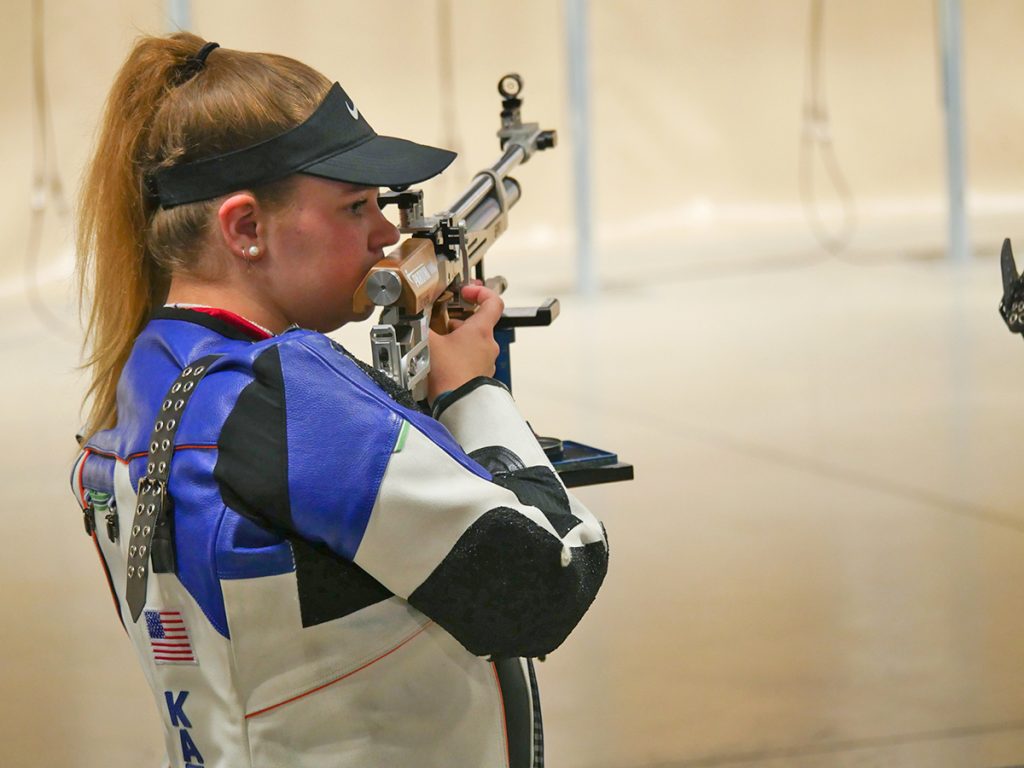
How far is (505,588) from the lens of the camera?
0.99 meters

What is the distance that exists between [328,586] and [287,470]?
10 centimetres

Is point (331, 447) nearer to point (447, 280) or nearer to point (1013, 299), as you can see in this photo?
point (447, 280)

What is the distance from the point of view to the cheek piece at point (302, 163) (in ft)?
3.44

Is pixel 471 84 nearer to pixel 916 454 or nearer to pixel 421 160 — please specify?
pixel 916 454

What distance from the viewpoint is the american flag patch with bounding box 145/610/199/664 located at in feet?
3.36

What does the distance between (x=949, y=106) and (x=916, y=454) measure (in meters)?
3.73

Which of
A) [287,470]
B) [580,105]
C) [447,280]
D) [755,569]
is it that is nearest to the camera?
[287,470]

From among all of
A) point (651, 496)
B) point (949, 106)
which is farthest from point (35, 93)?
point (651, 496)

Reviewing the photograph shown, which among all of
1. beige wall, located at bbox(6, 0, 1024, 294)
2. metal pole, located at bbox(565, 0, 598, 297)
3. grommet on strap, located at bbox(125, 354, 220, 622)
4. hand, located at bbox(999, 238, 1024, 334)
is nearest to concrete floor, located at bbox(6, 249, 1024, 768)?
hand, located at bbox(999, 238, 1024, 334)

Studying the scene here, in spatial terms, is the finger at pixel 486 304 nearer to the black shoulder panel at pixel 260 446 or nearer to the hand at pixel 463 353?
the hand at pixel 463 353

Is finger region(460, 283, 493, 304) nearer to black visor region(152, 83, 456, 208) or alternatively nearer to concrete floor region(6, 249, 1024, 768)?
black visor region(152, 83, 456, 208)

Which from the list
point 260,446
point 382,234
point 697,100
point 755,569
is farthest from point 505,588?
point 697,100

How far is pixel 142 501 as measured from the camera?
39.1 inches

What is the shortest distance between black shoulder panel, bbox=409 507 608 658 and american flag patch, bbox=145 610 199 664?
0.18m
